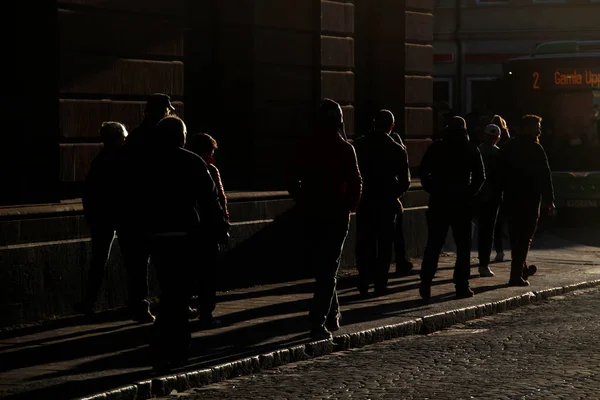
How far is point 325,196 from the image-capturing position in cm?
Answer: 1106

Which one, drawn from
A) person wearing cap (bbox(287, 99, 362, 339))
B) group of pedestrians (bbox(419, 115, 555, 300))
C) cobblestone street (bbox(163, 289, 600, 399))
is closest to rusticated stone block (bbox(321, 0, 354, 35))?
group of pedestrians (bbox(419, 115, 555, 300))

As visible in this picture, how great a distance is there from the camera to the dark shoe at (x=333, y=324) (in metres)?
11.4

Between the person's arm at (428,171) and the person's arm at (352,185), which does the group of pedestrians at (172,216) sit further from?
the person's arm at (428,171)

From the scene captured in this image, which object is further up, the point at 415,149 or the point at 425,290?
the point at 415,149

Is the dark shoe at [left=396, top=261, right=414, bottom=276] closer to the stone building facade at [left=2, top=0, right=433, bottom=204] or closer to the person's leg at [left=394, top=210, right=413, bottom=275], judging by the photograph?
the person's leg at [left=394, top=210, right=413, bottom=275]

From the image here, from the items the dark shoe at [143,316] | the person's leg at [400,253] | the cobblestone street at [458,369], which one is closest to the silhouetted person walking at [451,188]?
the cobblestone street at [458,369]

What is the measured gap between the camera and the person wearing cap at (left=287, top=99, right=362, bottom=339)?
1106 centimetres

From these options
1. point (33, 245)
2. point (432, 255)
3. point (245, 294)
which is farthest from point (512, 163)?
point (33, 245)

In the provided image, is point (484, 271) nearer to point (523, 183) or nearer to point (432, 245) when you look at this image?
point (523, 183)

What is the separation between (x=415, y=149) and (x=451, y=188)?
501cm

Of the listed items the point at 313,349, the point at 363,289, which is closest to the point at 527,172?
the point at 363,289

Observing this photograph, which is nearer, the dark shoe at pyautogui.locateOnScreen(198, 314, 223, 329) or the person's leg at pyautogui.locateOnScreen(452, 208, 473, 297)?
the dark shoe at pyautogui.locateOnScreen(198, 314, 223, 329)

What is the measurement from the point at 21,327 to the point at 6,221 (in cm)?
85

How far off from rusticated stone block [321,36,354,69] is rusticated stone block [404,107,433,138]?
183 centimetres
